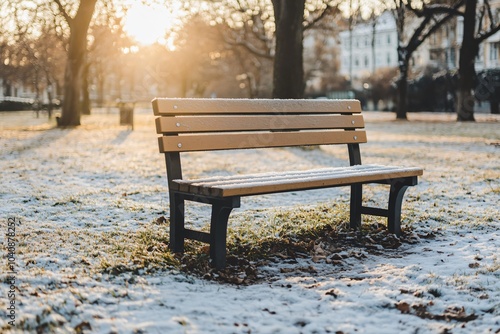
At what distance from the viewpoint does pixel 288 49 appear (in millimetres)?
14508

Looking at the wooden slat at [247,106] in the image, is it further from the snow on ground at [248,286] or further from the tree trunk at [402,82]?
the tree trunk at [402,82]

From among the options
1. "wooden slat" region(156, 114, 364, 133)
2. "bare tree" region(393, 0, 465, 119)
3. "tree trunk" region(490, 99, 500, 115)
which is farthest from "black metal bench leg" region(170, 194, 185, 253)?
"tree trunk" region(490, 99, 500, 115)

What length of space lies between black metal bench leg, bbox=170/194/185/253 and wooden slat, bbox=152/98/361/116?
2.07 ft

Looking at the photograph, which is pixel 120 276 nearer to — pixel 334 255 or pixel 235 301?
pixel 235 301

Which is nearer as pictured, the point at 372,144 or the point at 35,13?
the point at 372,144

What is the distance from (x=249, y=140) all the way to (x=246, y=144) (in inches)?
1.5

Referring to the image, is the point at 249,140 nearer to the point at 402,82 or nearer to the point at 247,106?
the point at 247,106

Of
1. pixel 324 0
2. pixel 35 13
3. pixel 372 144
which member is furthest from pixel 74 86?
pixel 372 144

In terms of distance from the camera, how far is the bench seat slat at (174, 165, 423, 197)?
4.48 metres

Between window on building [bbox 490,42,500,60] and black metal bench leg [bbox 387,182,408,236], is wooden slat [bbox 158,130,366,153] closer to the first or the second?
black metal bench leg [bbox 387,182,408,236]

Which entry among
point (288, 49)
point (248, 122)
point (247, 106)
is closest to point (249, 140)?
point (248, 122)

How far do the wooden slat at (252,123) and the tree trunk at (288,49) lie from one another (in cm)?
811

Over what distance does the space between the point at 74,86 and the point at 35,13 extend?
8.95ft

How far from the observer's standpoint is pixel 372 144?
57.9ft
